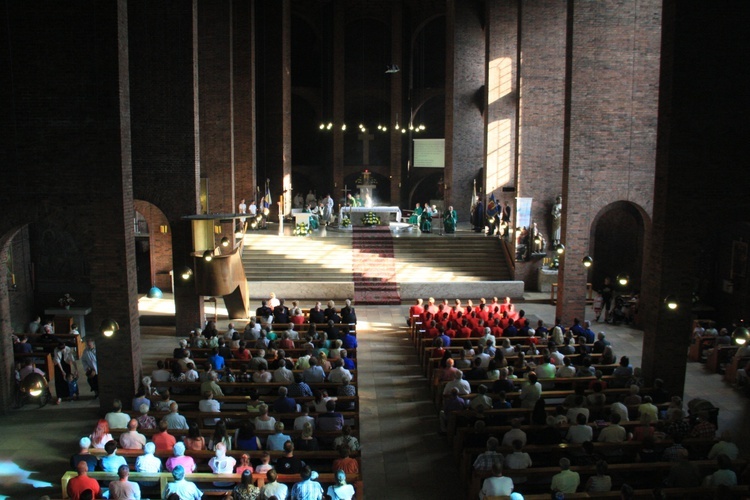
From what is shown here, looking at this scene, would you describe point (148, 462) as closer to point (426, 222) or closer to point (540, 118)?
point (540, 118)

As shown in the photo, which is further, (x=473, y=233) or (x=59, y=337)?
(x=473, y=233)

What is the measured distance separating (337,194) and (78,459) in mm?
28978

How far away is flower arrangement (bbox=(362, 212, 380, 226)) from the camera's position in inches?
1157

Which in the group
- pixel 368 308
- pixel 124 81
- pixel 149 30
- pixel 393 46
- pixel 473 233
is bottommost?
pixel 368 308

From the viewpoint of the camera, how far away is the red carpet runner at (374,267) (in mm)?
23359

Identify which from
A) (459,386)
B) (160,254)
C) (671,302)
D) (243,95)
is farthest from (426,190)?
(459,386)

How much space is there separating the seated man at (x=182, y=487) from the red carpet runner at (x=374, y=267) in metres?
14.6

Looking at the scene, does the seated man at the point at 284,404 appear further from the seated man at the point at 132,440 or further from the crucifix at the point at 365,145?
the crucifix at the point at 365,145

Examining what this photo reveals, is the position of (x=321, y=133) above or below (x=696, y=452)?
above

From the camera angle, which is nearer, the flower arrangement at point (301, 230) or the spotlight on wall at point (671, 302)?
the spotlight on wall at point (671, 302)

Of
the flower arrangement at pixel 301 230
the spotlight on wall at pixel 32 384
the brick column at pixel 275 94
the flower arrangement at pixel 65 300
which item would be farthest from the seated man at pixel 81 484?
the brick column at pixel 275 94

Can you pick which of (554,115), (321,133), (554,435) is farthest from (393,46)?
(554,435)

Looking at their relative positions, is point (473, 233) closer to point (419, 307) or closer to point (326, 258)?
point (326, 258)

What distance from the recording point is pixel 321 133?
128 ft
